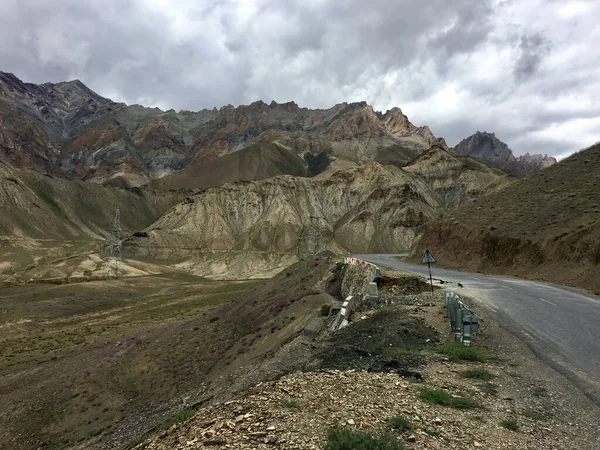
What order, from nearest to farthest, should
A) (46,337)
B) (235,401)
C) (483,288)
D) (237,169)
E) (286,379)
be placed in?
(235,401) < (286,379) < (483,288) < (46,337) < (237,169)

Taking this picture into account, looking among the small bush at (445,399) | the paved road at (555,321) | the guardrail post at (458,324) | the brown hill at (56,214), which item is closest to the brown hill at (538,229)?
the paved road at (555,321)

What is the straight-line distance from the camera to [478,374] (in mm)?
10336

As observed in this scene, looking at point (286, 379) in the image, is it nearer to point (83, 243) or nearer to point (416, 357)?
point (416, 357)

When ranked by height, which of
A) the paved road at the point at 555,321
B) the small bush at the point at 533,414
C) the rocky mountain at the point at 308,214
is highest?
the rocky mountain at the point at 308,214

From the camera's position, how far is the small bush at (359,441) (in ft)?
22.0

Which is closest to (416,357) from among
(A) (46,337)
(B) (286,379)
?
(B) (286,379)

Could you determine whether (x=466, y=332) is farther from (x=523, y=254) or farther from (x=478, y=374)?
(x=523, y=254)

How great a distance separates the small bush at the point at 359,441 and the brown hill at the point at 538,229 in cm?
2038

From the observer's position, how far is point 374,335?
563 inches

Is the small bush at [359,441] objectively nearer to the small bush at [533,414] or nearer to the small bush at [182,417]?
the small bush at [533,414]

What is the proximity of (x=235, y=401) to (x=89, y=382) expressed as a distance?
22.6 meters

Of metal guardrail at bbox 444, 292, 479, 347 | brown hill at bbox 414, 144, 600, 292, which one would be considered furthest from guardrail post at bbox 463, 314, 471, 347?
brown hill at bbox 414, 144, 600, 292

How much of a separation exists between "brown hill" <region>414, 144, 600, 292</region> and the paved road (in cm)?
440

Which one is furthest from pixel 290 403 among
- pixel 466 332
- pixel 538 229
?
pixel 538 229
